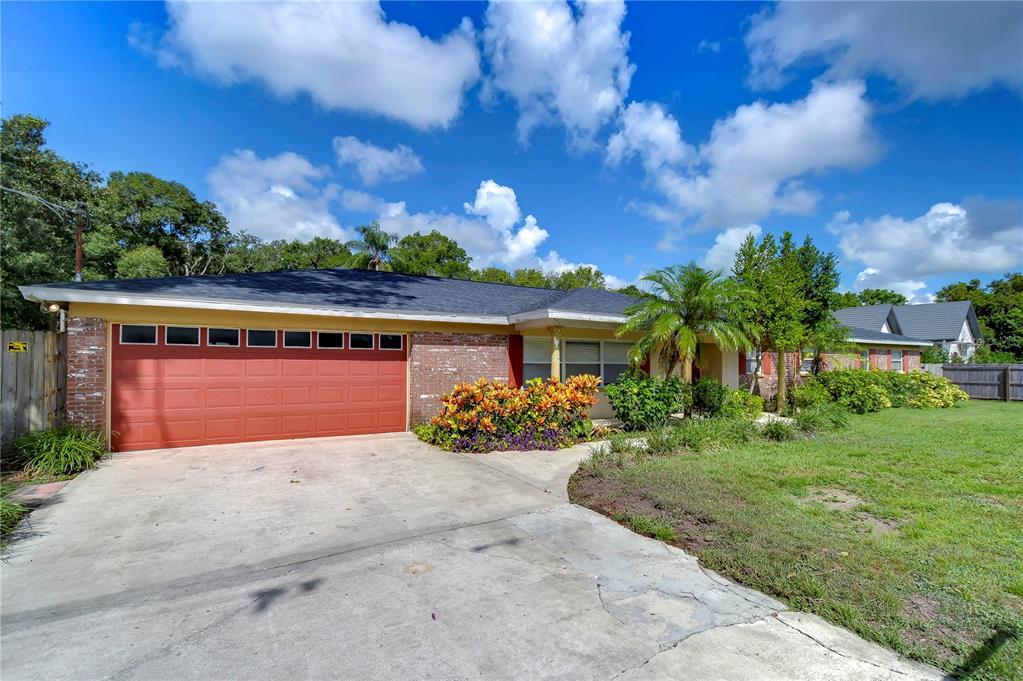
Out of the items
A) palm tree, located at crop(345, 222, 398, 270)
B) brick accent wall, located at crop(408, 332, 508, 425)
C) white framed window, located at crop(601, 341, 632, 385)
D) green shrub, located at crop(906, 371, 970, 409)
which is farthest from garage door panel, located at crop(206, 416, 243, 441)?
green shrub, located at crop(906, 371, 970, 409)

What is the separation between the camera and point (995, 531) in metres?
4.45

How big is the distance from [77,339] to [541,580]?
875 centimetres

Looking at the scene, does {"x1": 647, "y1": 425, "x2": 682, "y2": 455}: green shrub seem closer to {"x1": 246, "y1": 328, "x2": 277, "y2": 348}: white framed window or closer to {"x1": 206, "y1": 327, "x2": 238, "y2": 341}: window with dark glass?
{"x1": 246, "y1": 328, "x2": 277, "y2": 348}: white framed window

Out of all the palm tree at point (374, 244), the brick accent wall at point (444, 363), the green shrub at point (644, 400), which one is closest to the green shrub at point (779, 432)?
the green shrub at point (644, 400)

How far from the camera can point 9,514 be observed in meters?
4.81

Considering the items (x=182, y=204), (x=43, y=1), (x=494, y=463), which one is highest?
(x=182, y=204)

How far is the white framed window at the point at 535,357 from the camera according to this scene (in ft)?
37.8

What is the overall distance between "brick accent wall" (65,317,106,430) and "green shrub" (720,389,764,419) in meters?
12.8

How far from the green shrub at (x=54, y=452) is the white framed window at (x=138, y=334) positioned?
68.6 inches

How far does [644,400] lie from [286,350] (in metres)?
7.62

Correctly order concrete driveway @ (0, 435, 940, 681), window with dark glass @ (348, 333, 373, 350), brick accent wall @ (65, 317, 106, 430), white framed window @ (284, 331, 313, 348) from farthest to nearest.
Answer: window with dark glass @ (348, 333, 373, 350), white framed window @ (284, 331, 313, 348), brick accent wall @ (65, 317, 106, 430), concrete driveway @ (0, 435, 940, 681)

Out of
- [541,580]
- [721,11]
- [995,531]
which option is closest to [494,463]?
[541,580]

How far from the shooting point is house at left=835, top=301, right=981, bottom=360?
30.6 meters

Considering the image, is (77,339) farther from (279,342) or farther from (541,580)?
(541,580)
